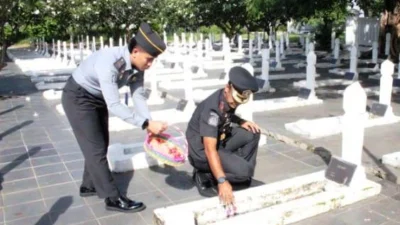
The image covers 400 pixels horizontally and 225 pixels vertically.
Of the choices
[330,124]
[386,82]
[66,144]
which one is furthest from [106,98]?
[386,82]

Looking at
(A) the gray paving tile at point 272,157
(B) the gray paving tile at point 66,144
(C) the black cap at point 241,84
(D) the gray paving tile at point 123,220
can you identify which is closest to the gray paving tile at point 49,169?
(B) the gray paving tile at point 66,144

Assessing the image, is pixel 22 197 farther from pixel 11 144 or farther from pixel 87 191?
pixel 11 144

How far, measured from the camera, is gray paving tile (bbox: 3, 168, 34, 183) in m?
4.80

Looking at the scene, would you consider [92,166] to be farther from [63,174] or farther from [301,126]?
[301,126]

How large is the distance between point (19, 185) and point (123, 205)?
4.65 feet

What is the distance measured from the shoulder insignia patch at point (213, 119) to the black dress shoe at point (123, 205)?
3.40 ft

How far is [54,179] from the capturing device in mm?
4746

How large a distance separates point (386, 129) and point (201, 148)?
12.7ft

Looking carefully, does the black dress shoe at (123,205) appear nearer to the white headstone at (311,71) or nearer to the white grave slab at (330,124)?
the white grave slab at (330,124)

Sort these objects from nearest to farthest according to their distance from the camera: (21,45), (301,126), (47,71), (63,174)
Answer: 1. (63,174)
2. (301,126)
3. (47,71)
4. (21,45)

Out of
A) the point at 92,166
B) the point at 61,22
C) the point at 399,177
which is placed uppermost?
the point at 61,22

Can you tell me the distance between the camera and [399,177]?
4.52 metres

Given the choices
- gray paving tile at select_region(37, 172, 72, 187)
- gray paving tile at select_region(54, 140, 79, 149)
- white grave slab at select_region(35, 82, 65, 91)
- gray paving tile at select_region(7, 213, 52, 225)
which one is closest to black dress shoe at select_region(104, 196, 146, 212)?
gray paving tile at select_region(7, 213, 52, 225)

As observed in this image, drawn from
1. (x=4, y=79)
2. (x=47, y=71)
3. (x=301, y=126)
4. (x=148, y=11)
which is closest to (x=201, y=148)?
(x=301, y=126)
